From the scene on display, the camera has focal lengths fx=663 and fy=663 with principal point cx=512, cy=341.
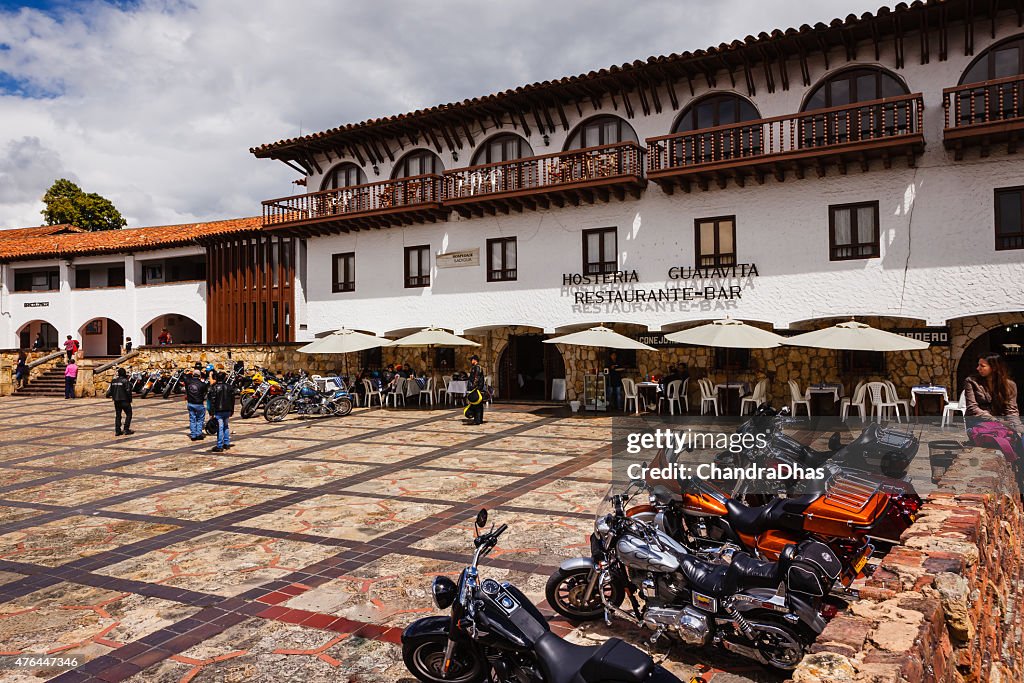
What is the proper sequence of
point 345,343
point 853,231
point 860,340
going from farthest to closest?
1. point 345,343
2. point 853,231
3. point 860,340

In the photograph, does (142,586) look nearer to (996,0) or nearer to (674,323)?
(674,323)

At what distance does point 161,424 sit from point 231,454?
622cm

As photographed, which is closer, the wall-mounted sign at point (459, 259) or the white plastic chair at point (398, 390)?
the white plastic chair at point (398, 390)

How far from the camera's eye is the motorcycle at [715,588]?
4164 millimetres

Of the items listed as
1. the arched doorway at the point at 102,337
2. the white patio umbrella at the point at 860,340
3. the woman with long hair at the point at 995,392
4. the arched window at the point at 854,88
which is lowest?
the woman with long hair at the point at 995,392

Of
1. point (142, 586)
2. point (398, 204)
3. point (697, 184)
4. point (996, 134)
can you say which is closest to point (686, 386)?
point (697, 184)

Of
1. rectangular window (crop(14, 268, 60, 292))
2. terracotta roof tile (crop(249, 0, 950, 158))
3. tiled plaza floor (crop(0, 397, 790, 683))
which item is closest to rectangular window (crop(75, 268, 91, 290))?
rectangular window (crop(14, 268, 60, 292))

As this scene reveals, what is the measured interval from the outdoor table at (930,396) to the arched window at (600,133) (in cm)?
989

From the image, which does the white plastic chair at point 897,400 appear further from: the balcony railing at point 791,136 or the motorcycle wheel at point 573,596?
the motorcycle wheel at point 573,596

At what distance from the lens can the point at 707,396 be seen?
1845 centimetres

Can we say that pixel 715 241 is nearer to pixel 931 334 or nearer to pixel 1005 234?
pixel 931 334

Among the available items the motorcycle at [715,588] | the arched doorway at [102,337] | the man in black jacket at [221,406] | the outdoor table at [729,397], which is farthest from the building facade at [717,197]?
the arched doorway at [102,337]

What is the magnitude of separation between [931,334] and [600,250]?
8.77 meters

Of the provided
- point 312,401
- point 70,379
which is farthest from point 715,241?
point 70,379
